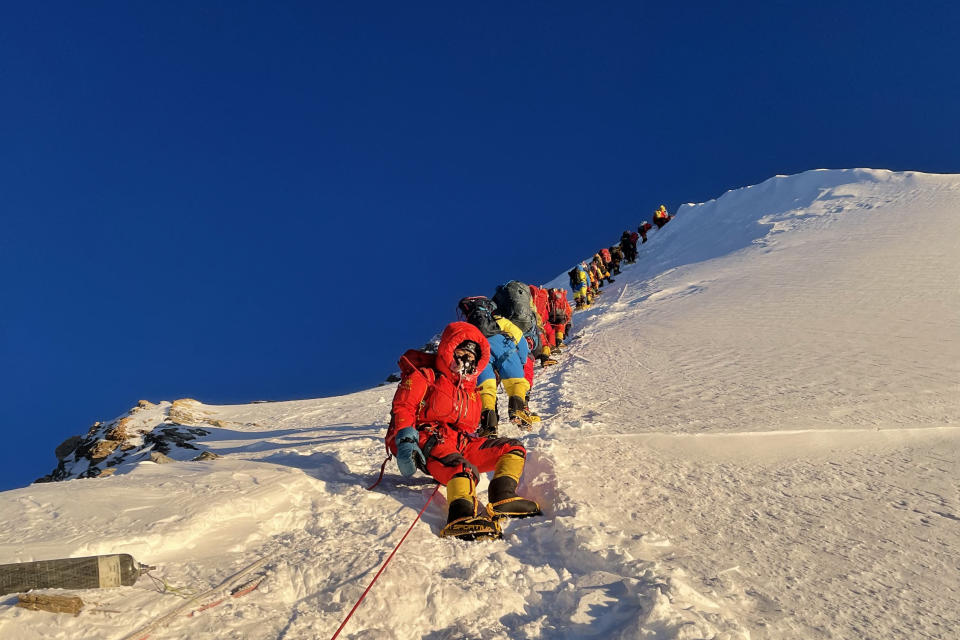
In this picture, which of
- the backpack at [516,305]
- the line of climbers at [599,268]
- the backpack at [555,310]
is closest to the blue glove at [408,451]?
the backpack at [516,305]

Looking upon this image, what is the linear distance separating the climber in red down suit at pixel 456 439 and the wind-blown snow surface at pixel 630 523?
0.16 meters

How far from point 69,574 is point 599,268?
19.4 metres

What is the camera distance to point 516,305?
264 inches

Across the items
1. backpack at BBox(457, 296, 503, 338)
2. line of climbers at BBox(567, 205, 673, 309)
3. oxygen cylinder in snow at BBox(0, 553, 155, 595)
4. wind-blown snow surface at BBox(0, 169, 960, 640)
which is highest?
line of climbers at BBox(567, 205, 673, 309)

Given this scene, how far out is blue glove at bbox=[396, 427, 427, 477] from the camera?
3.44 metres

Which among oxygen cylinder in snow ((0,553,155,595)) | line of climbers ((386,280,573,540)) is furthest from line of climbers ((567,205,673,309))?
oxygen cylinder in snow ((0,553,155,595))

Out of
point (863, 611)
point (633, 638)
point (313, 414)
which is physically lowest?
point (863, 611)

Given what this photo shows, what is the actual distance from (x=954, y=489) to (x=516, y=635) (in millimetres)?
2510

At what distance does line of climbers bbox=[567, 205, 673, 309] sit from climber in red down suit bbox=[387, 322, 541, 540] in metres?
12.9

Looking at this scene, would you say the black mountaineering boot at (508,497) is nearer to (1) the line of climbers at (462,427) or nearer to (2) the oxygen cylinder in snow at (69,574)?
(1) the line of climbers at (462,427)

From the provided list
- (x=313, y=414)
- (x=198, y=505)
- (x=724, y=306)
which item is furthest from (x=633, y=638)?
(x=724, y=306)

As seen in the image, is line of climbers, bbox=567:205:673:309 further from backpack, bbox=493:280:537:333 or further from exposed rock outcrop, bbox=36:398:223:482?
exposed rock outcrop, bbox=36:398:223:482

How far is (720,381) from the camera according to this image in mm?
6055

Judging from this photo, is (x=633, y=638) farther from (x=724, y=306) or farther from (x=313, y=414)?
(x=724, y=306)
